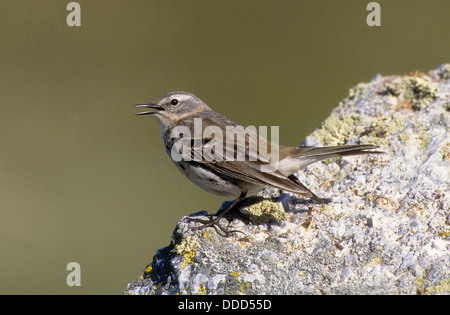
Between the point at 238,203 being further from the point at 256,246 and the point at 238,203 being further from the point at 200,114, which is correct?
the point at 200,114

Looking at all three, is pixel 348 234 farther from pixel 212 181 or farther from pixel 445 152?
pixel 212 181

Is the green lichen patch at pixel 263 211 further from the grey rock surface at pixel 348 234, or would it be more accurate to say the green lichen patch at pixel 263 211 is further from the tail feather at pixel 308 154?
the tail feather at pixel 308 154

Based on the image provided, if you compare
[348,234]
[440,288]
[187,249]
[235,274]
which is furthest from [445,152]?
[187,249]

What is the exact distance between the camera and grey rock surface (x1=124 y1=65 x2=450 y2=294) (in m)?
4.18

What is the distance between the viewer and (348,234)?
471cm

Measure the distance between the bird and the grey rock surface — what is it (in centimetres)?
24

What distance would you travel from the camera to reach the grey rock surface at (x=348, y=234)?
4.18m

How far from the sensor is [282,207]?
539 centimetres

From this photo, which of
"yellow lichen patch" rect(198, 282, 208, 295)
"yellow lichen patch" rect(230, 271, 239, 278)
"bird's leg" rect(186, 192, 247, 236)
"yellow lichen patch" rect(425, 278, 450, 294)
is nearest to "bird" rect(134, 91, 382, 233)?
"bird's leg" rect(186, 192, 247, 236)

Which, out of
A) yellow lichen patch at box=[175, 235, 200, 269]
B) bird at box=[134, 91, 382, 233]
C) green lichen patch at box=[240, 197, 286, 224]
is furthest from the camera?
bird at box=[134, 91, 382, 233]

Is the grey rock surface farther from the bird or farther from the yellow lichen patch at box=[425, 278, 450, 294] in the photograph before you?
the bird

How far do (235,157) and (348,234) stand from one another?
1617 millimetres
